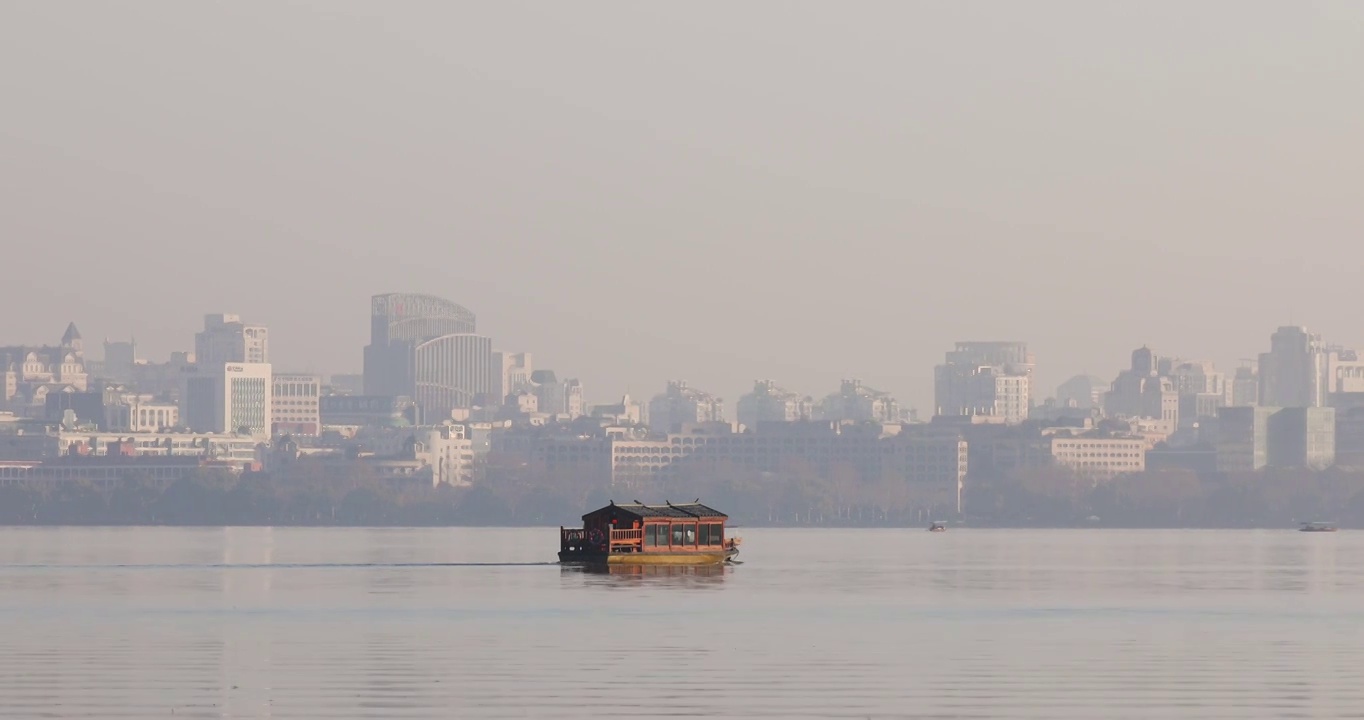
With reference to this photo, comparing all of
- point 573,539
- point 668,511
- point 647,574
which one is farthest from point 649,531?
point 647,574

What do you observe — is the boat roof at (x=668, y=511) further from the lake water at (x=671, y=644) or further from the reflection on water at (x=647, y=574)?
the lake water at (x=671, y=644)

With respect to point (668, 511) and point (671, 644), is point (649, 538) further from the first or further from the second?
point (671, 644)

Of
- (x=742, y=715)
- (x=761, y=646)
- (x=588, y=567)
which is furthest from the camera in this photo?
(x=588, y=567)

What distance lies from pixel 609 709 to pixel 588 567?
65.0 meters

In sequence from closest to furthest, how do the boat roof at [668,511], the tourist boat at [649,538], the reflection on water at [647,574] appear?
1. the reflection on water at [647,574]
2. the tourist boat at [649,538]
3. the boat roof at [668,511]

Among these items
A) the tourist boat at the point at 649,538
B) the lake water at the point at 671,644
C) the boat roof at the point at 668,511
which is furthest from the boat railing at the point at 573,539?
the lake water at the point at 671,644

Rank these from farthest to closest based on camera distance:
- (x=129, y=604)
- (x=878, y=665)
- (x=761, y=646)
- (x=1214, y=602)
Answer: (x=1214, y=602) → (x=129, y=604) → (x=761, y=646) → (x=878, y=665)

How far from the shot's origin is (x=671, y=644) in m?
61.4

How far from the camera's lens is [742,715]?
153ft

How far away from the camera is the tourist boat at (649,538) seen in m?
114

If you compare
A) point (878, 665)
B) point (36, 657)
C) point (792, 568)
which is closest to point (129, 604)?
point (36, 657)

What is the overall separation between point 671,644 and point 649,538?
54333mm

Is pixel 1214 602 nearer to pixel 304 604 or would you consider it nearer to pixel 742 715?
pixel 304 604

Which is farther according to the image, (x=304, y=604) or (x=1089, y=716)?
(x=304, y=604)
